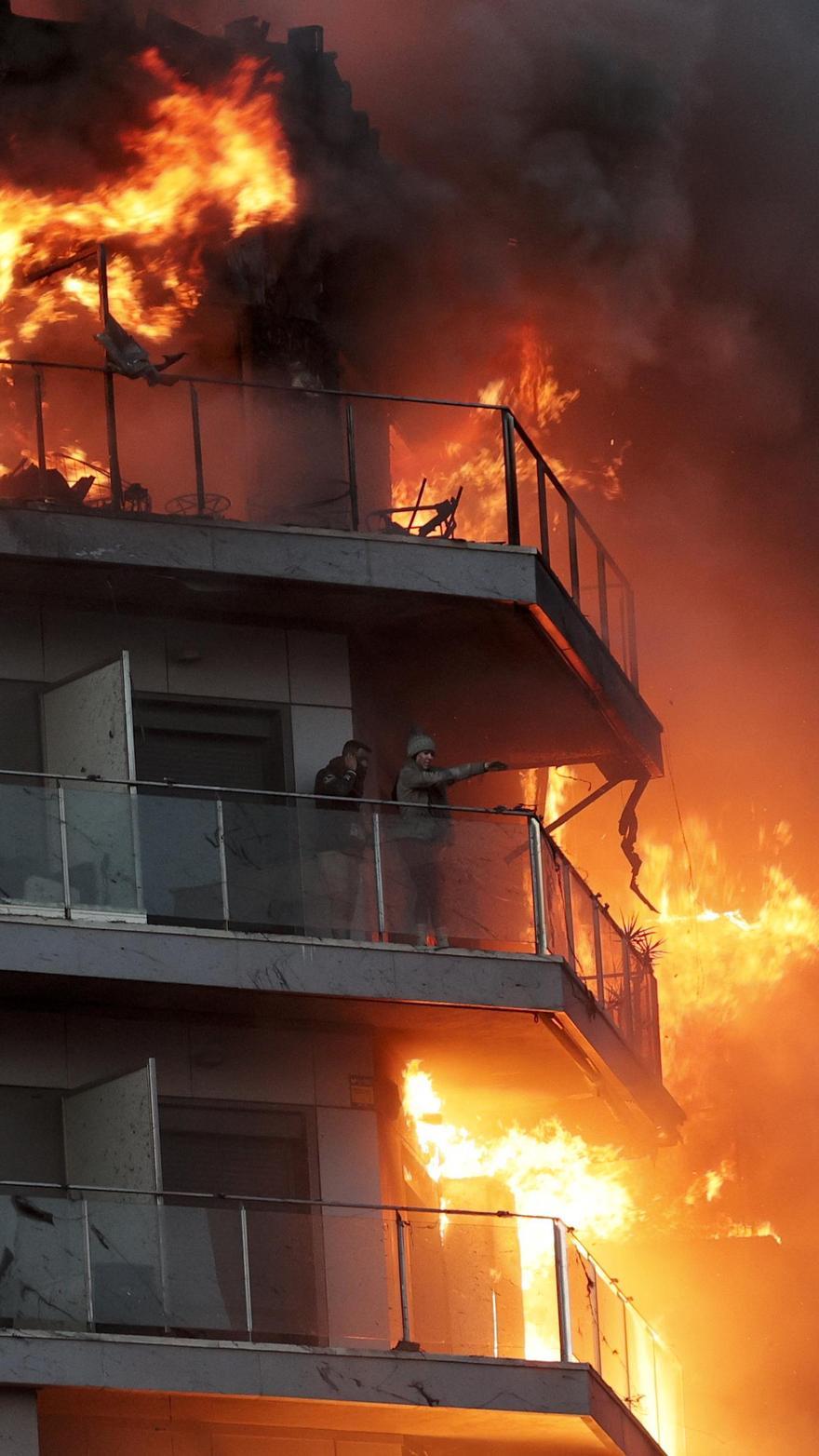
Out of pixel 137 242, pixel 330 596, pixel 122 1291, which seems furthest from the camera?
pixel 137 242

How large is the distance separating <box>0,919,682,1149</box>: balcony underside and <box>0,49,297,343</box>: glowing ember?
6.37 meters

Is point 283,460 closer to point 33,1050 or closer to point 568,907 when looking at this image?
point 568,907

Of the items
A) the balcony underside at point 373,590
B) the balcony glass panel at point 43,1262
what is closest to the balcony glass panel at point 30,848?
the balcony underside at point 373,590

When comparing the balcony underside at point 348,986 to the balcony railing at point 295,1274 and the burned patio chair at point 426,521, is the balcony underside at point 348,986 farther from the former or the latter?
the burned patio chair at point 426,521

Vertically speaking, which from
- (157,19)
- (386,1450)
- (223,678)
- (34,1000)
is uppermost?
(157,19)

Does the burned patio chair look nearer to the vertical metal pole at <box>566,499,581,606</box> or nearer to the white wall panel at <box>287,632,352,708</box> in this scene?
the vertical metal pole at <box>566,499,581,606</box>

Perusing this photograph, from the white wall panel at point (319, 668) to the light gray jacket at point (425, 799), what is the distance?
105 centimetres

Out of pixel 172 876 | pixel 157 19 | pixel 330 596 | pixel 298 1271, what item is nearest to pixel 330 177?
pixel 157 19

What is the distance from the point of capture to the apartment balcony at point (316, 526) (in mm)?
29969

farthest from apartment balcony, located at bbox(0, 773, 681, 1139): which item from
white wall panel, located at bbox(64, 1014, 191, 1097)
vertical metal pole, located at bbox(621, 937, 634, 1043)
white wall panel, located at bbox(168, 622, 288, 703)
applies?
vertical metal pole, located at bbox(621, 937, 634, 1043)

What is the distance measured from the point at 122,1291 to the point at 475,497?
9.08 m

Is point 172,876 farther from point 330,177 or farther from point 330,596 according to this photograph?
point 330,177

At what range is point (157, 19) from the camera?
33.4 meters

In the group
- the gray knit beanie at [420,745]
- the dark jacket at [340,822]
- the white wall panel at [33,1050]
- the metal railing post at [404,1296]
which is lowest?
the metal railing post at [404,1296]
